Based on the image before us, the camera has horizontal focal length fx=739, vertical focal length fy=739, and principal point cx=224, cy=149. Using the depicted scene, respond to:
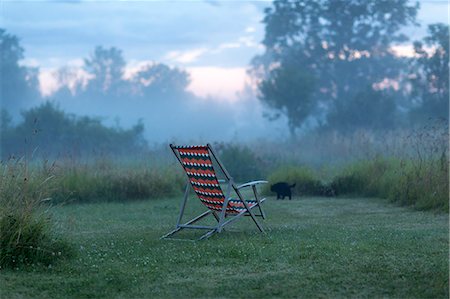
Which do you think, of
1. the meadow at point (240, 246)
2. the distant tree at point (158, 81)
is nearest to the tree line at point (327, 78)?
the distant tree at point (158, 81)

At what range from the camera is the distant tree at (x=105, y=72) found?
62750 mm

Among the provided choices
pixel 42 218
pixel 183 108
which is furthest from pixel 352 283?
pixel 183 108

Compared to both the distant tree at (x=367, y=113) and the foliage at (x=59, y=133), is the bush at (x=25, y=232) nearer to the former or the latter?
the foliage at (x=59, y=133)

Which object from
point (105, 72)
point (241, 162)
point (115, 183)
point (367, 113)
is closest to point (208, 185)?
point (115, 183)

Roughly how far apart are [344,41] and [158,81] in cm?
2977

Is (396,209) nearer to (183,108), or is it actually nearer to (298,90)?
(298,90)

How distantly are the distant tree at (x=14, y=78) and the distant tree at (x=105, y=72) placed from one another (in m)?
6.17

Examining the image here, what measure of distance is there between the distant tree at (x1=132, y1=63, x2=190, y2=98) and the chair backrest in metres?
58.0

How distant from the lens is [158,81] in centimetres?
6819

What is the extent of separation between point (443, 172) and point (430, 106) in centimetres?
2522

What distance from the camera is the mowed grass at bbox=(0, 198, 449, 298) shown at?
18.2 ft

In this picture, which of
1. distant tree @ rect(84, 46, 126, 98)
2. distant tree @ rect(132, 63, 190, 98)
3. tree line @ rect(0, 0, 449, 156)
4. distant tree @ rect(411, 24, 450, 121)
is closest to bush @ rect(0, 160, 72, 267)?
tree line @ rect(0, 0, 449, 156)

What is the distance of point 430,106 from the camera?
116ft

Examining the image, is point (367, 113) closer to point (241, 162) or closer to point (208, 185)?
point (241, 162)
